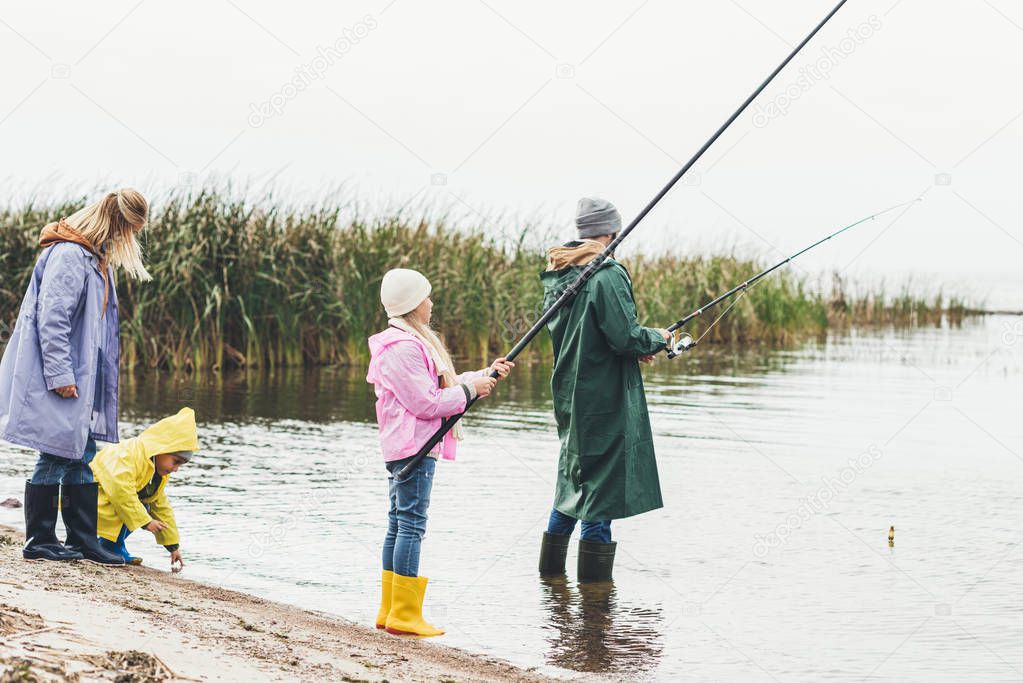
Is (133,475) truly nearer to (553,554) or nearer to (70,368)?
(70,368)

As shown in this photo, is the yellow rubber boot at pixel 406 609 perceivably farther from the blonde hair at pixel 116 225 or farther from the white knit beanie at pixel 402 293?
the blonde hair at pixel 116 225

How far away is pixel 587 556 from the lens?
5539 millimetres

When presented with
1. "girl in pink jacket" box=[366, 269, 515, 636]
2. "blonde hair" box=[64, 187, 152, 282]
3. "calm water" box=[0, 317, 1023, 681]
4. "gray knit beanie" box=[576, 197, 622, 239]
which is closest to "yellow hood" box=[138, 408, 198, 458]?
"calm water" box=[0, 317, 1023, 681]

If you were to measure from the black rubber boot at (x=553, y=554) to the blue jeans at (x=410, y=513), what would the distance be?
40.2 inches

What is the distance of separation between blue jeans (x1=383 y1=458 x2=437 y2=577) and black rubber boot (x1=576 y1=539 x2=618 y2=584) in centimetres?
103

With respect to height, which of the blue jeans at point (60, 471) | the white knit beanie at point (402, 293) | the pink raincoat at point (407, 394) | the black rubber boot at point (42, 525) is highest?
the white knit beanie at point (402, 293)

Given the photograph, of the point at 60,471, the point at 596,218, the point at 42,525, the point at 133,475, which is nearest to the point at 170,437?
the point at 133,475

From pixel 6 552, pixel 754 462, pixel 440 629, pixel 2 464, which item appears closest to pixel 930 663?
pixel 440 629

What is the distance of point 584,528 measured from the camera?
18.3 ft

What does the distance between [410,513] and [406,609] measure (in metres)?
0.35

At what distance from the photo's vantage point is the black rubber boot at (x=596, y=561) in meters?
5.52

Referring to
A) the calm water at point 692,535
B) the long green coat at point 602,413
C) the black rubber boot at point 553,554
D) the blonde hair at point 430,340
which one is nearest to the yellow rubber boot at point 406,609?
the calm water at point 692,535

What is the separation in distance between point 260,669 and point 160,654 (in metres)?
0.28

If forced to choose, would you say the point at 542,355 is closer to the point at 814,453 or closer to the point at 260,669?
the point at 814,453
